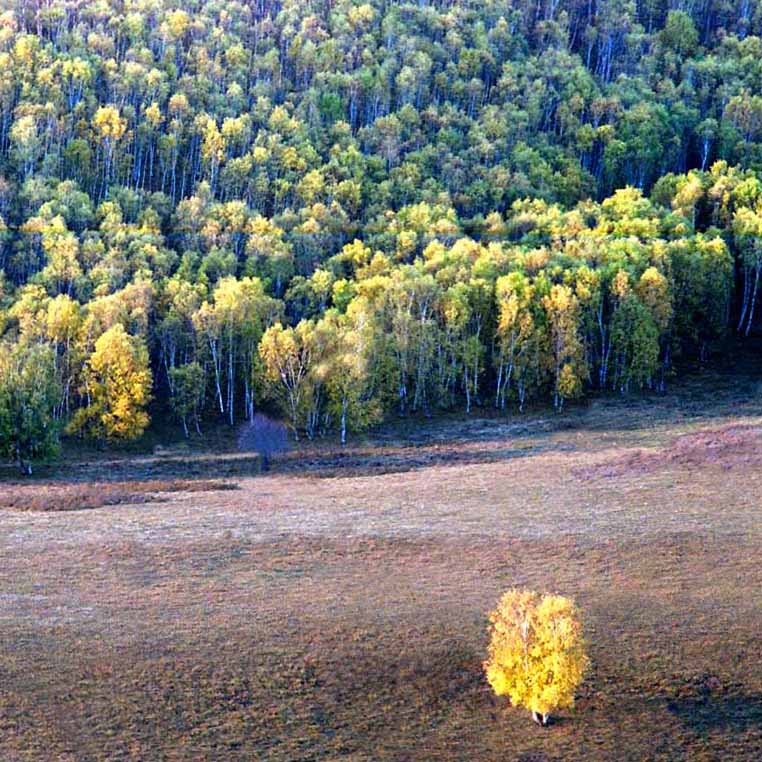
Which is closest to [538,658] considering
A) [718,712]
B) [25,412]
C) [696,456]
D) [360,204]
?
[718,712]

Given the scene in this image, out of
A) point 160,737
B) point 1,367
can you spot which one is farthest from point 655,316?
point 160,737

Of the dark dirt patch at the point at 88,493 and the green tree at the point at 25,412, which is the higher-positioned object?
the green tree at the point at 25,412

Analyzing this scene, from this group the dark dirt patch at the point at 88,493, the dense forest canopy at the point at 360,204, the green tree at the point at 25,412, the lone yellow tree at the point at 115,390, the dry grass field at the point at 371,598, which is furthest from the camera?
the dense forest canopy at the point at 360,204

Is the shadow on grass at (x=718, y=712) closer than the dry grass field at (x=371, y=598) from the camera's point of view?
No

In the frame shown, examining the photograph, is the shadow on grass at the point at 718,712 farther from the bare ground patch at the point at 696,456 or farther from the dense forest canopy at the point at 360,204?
the dense forest canopy at the point at 360,204

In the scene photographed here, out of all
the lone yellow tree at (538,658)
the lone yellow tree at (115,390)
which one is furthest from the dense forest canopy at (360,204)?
the lone yellow tree at (538,658)

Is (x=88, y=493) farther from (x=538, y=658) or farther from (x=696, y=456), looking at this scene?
(x=696, y=456)

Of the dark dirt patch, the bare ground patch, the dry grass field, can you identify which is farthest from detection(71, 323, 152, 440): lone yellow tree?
the bare ground patch

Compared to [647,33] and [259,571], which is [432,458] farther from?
[647,33]
